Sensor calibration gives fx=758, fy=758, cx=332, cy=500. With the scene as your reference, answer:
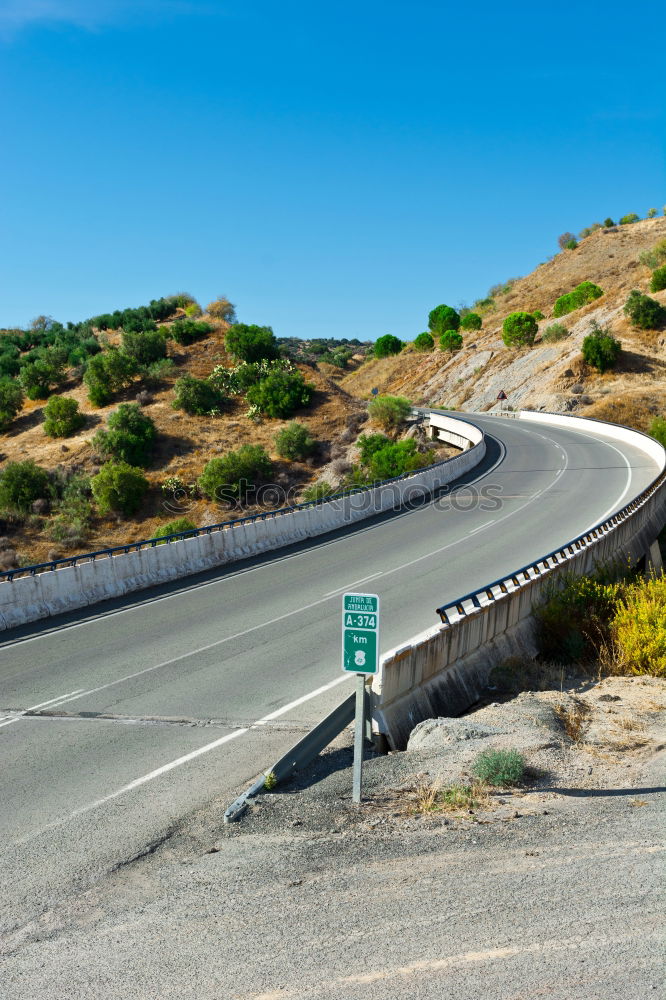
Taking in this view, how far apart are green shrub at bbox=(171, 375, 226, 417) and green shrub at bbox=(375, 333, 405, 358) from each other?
231ft

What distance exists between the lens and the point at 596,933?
527cm

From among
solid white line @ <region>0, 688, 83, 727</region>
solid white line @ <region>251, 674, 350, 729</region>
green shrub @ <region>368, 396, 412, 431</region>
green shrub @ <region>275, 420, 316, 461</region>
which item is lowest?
solid white line @ <region>251, 674, 350, 729</region>

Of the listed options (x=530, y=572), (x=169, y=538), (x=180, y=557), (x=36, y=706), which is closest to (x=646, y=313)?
(x=530, y=572)

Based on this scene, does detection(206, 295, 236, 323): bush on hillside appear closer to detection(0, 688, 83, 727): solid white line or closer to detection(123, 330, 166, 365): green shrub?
detection(123, 330, 166, 365): green shrub

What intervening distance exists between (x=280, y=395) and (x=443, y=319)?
70026mm

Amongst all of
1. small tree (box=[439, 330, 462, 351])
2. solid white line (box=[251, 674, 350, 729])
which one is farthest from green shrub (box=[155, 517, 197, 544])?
small tree (box=[439, 330, 462, 351])

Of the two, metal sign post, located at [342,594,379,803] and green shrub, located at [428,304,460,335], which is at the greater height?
green shrub, located at [428,304,460,335]

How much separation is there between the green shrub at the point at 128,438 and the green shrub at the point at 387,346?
76.9m

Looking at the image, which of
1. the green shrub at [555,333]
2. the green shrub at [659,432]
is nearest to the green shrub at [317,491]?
the green shrub at [659,432]

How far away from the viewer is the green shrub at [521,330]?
86.0 metres

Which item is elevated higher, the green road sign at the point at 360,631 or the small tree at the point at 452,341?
the small tree at the point at 452,341

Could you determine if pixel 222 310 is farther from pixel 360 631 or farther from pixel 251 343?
pixel 360 631

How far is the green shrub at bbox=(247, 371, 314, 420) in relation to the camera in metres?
56.5

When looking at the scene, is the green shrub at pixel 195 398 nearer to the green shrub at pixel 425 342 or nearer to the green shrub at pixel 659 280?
the green shrub at pixel 659 280
